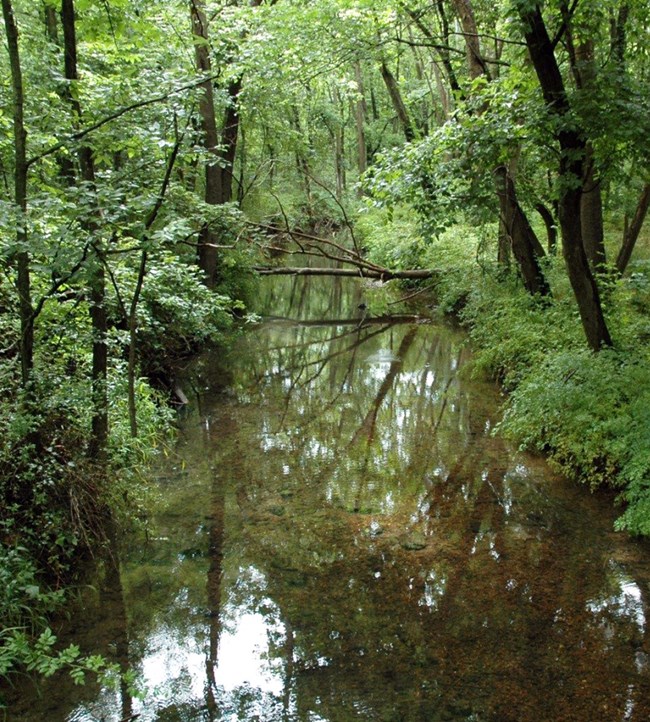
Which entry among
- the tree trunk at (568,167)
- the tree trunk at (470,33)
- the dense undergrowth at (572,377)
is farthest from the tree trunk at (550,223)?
the tree trunk at (568,167)

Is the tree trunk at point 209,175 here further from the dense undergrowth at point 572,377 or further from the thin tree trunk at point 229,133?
the dense undergrowth at point 572,377

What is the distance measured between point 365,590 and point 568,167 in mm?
5047

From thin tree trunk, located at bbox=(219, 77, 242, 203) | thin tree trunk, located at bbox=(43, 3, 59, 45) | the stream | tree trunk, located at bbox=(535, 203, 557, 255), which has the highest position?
thin tree trunk, located at bbox=(219, 77, 242, 203)

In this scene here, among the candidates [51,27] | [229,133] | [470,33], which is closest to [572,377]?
[470,33]

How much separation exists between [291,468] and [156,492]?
Answer: 1765 millimetres

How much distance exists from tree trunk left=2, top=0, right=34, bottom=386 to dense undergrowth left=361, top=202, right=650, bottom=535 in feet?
18.1

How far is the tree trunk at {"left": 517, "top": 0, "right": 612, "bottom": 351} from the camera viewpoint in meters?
6.79

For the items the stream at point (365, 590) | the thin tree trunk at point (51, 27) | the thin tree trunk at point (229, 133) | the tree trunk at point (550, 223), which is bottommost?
the stream at point (365, 590)

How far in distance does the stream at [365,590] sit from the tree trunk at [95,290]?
3.74 feet

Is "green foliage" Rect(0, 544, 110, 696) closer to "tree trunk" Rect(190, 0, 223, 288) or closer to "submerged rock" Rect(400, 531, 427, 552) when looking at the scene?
"submerged rock" Rect(400, 531, 427, 552)

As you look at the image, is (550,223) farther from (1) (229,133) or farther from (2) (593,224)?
(1) (229,133)

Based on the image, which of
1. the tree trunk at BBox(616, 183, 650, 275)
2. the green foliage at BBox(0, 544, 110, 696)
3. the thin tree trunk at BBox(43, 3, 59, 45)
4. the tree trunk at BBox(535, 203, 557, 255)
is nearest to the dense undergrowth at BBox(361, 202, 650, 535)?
the tree trunk at BBox(535, 203, 557, 255)

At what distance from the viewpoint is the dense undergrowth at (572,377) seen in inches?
256

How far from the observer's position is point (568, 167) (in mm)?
7145
